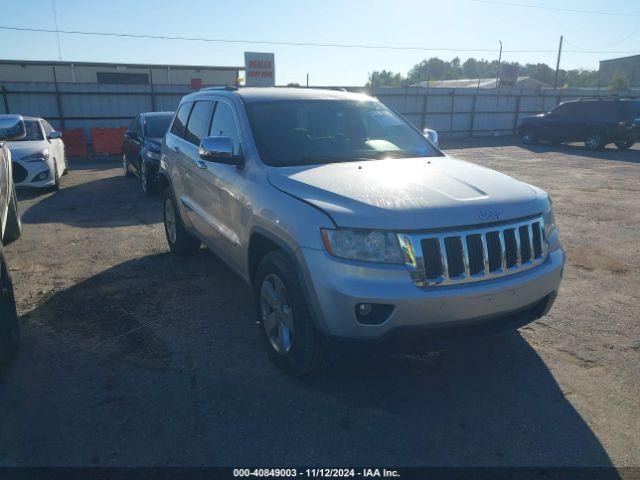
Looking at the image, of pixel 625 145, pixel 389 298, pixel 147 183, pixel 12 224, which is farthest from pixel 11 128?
pixel 625 145

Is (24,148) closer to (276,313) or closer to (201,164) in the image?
(201,164)

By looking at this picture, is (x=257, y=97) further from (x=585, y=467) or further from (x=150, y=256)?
(x=585, y=467)

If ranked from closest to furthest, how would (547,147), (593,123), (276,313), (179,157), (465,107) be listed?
(276,313) → (179,157) → (593,123) → (547,147) → (465,107)

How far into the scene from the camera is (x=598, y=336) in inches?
153

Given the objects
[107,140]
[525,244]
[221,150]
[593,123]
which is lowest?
[107,140]

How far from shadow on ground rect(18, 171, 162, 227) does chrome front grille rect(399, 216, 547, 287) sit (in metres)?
5.91

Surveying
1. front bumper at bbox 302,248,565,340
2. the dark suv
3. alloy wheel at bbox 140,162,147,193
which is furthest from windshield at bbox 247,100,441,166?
the dark suv

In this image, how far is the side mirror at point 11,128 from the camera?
9750 mm

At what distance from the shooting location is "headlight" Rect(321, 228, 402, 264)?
105 inches

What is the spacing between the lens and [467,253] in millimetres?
2725

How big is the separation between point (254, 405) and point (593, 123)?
19.0 m

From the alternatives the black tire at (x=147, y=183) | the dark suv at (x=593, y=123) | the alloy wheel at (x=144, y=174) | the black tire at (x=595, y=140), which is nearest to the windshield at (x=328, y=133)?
the black tire at (x=147, y=183)

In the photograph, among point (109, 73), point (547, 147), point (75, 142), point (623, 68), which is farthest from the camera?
point (623, 68)

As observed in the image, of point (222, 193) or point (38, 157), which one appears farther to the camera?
point (38, 157)
